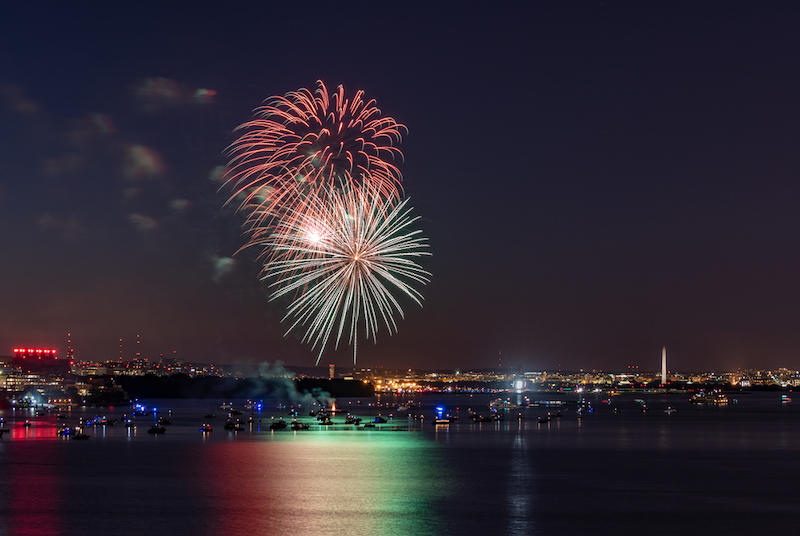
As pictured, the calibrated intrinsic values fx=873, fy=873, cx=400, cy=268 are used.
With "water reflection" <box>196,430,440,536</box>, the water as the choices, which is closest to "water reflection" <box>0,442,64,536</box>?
the water

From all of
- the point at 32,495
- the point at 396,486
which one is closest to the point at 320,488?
the point at 396,486

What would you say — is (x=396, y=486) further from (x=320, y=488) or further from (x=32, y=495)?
(x=32, y=495)

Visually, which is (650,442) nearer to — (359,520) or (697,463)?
(697,463)

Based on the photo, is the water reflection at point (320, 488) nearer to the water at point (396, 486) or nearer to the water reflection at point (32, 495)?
the water at point (396, 486)

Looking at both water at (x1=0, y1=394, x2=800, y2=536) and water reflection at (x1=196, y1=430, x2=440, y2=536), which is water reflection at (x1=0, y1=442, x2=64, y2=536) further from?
water reflection at (x1=196, y1=430, x2=440, y2=536)

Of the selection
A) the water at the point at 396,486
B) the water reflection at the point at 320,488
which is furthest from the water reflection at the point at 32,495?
the water reflection at the point at 320,488

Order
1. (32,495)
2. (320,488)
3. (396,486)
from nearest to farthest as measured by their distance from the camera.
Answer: (32,495), (320,488), (396,486)

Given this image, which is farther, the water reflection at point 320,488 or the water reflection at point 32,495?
the water reflection at point 320,488

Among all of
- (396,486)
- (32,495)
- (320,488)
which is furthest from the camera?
(396,486)
